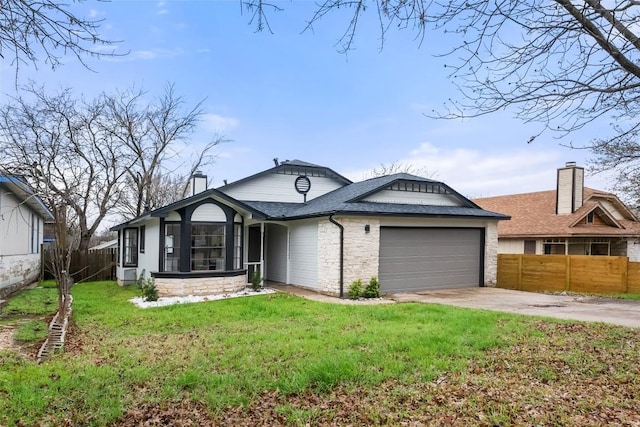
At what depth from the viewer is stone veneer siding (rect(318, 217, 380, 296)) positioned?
42.9 ft

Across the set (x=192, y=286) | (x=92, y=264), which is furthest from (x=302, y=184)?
(x=92, y=264)

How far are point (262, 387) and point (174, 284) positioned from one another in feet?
28.8

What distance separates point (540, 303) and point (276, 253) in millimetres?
9232

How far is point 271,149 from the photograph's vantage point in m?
26.7

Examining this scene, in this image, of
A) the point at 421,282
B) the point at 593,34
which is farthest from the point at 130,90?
the point at 593,34

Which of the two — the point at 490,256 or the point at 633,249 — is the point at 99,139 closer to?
the point at 490,256

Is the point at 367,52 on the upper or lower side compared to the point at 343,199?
upper

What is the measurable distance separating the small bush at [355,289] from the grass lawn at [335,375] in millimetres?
3753

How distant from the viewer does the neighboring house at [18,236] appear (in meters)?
13.3

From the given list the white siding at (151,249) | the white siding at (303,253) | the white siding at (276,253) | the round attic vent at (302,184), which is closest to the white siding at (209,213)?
the white siding at (151,249)

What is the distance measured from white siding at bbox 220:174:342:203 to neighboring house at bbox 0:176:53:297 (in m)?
6.74

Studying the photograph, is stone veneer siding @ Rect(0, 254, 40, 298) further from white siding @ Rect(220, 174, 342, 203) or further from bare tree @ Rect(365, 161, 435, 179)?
bare tree @ Rect(365, 161, 435, 179)

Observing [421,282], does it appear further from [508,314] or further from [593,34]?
[593,34]

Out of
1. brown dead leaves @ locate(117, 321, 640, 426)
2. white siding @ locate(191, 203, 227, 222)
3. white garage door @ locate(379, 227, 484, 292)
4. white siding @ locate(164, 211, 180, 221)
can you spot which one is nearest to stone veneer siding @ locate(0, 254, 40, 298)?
white siding @ locate(164, 211, 180, 221)
